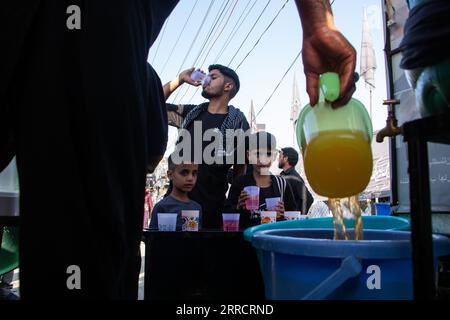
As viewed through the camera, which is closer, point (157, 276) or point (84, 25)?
point (84, 25)

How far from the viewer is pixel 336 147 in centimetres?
106

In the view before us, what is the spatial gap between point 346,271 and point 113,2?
31.7 inches

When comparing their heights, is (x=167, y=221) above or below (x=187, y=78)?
below

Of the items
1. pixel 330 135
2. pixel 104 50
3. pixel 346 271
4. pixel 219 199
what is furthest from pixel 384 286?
pixel 219 199

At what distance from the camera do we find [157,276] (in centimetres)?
152

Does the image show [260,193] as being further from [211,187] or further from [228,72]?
[228,72]

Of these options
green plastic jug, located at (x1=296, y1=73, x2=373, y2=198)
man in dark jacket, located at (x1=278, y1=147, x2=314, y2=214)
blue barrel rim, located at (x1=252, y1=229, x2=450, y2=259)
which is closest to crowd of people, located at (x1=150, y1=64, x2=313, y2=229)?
man in dark jacket, located at (x1=278, y1=147, x2=314, y2=214)

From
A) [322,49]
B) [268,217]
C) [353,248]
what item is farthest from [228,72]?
[353,248]

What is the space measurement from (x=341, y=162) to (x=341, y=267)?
30cm

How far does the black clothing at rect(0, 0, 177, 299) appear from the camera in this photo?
0.68 metres

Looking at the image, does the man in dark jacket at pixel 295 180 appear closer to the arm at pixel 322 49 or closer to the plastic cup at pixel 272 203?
the plastic cup at pixel 272 203

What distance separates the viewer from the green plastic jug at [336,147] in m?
1.05

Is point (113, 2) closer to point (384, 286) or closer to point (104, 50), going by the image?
point (104, 50)

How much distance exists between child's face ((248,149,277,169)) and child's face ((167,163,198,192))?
49 centimetres
